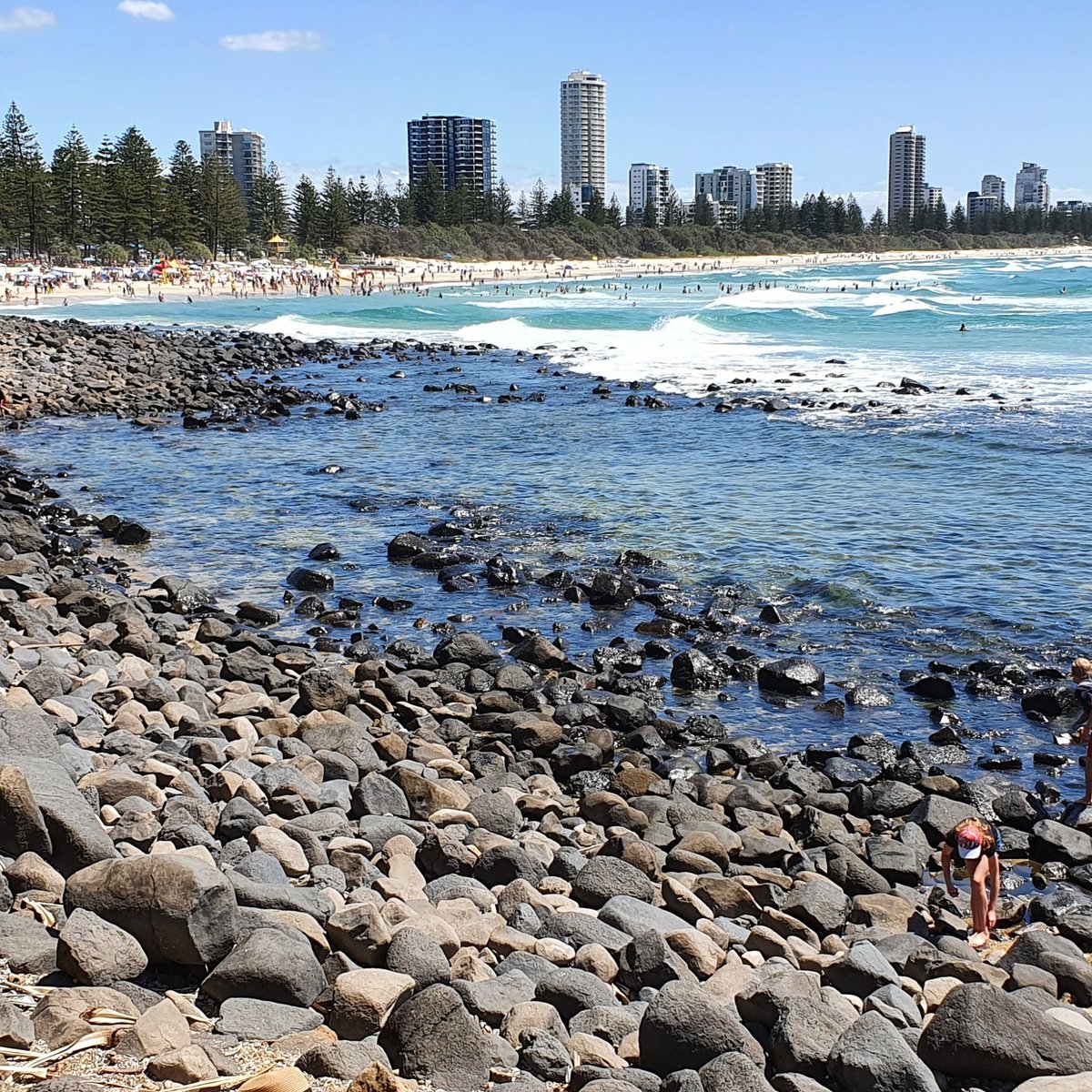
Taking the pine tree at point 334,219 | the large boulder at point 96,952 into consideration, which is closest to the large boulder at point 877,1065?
the large boulder at point 96,952

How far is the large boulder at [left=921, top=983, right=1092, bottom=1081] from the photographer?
5.05 metres

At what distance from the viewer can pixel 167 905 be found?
206 inches

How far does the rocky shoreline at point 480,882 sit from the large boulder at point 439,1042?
0.01m

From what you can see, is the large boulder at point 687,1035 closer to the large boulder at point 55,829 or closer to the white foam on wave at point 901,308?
the large boulder at point 55,829

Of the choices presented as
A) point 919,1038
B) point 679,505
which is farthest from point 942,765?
point 679,505

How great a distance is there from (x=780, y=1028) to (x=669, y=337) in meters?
52.9

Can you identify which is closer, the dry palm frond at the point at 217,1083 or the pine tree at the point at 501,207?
the dry palm frond at the point at 217,1083

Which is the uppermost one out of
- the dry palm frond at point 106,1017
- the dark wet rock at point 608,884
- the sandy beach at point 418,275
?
the sandy beach at point 418,275

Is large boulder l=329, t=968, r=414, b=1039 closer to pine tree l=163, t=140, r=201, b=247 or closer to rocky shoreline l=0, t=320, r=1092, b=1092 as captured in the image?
rocky shoreline l=0, t=320, r=1092, b=1092

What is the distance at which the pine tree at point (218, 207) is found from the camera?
333ft

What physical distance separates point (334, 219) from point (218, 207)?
1989cm

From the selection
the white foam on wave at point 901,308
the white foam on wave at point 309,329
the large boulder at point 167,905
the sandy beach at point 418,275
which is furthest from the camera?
the sandy beach at point 418,275

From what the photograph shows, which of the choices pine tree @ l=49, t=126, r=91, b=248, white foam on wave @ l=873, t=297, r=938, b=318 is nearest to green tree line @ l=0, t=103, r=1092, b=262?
pine tree @ l=49, t=126, r=91, b=248

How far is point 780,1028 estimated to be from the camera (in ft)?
16.9
